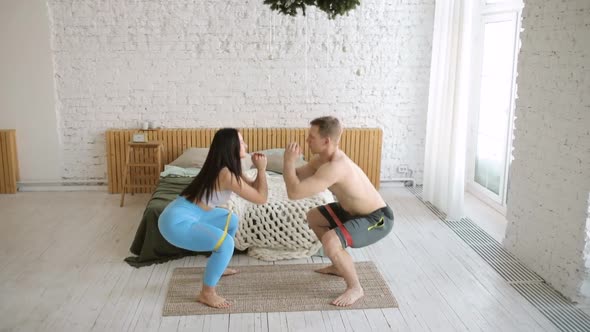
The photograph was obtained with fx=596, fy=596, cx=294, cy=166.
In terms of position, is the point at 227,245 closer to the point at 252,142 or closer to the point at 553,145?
the point at 553,145

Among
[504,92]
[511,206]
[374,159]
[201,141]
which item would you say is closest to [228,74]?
[201,141]

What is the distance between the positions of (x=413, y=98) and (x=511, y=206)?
234 cm

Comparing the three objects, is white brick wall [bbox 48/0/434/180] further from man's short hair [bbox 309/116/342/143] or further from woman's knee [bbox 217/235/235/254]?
woman's knee [bbox 217/235/235/254]

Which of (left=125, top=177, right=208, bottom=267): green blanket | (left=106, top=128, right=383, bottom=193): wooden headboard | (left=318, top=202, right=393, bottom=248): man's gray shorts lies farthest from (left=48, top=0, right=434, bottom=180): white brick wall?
(left=318, top=202, right=393, bottom=248): man's gray shorts

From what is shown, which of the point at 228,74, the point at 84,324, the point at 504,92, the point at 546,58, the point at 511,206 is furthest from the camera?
the point at 228,74

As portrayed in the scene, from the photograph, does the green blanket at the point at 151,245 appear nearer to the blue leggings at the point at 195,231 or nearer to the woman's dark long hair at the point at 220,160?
the blue leggings at the point at 195,231

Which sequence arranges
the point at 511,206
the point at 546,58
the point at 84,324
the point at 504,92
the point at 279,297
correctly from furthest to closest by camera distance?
the point at 504,92 < the point at 511,206 < the point at 546,58 < the point at 279,297 < the point at 84,324

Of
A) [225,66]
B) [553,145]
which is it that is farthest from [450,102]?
[225,66]

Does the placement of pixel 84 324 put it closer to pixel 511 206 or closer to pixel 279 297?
pixel 279 297

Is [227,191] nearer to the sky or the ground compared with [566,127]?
nearer to the ground

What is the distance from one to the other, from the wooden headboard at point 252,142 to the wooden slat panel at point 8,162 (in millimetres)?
1014

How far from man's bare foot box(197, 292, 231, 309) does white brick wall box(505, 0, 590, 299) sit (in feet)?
7.59

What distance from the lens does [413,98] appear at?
22.4 ft

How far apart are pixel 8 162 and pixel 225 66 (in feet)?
8.44
